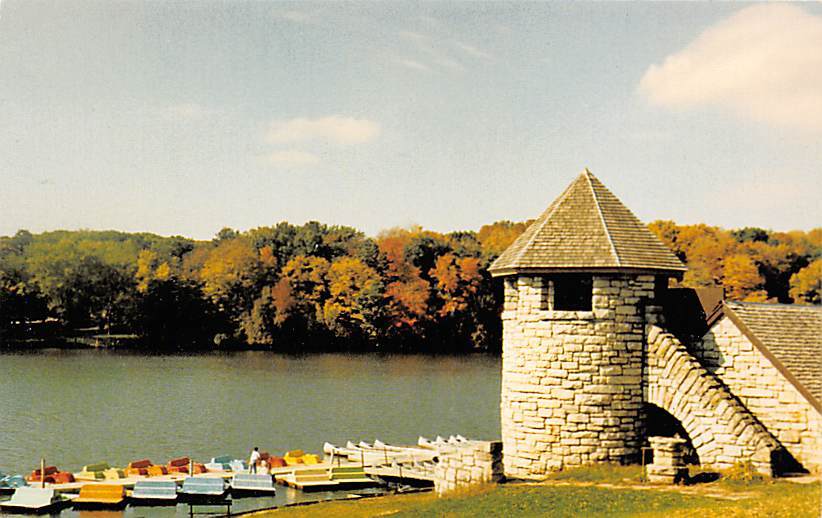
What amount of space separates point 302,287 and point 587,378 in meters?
73.8

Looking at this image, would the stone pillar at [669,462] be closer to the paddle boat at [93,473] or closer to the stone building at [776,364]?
the stone building at [776,364]

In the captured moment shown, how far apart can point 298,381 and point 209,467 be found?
2699 cm

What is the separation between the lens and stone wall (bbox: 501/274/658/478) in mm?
19547

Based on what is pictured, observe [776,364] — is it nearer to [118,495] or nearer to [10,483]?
[118,495]

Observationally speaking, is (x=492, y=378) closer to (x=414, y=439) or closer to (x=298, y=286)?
(x=414, y=439)

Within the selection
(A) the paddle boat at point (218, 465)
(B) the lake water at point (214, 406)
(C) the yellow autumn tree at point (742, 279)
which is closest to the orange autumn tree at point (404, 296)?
(B) the lake water at point (214, 406)

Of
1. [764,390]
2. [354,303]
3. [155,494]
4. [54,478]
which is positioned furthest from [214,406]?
[354,303]

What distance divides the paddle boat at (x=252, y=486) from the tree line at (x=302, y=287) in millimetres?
57935

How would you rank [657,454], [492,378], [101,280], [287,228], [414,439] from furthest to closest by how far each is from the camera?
1. [287,228]
2. [101,280]
3. [492,378]
4. [414,439]
5. [657,454]

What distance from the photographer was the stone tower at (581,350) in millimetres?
19562

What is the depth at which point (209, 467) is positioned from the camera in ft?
96.1

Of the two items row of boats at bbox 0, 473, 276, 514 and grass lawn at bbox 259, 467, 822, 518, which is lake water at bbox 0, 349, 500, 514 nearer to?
row of boats at bbox 0, 473, 276, 514

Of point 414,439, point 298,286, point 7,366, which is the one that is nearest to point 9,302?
point 7,366

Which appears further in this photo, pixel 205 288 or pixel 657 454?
pixel 205 288
